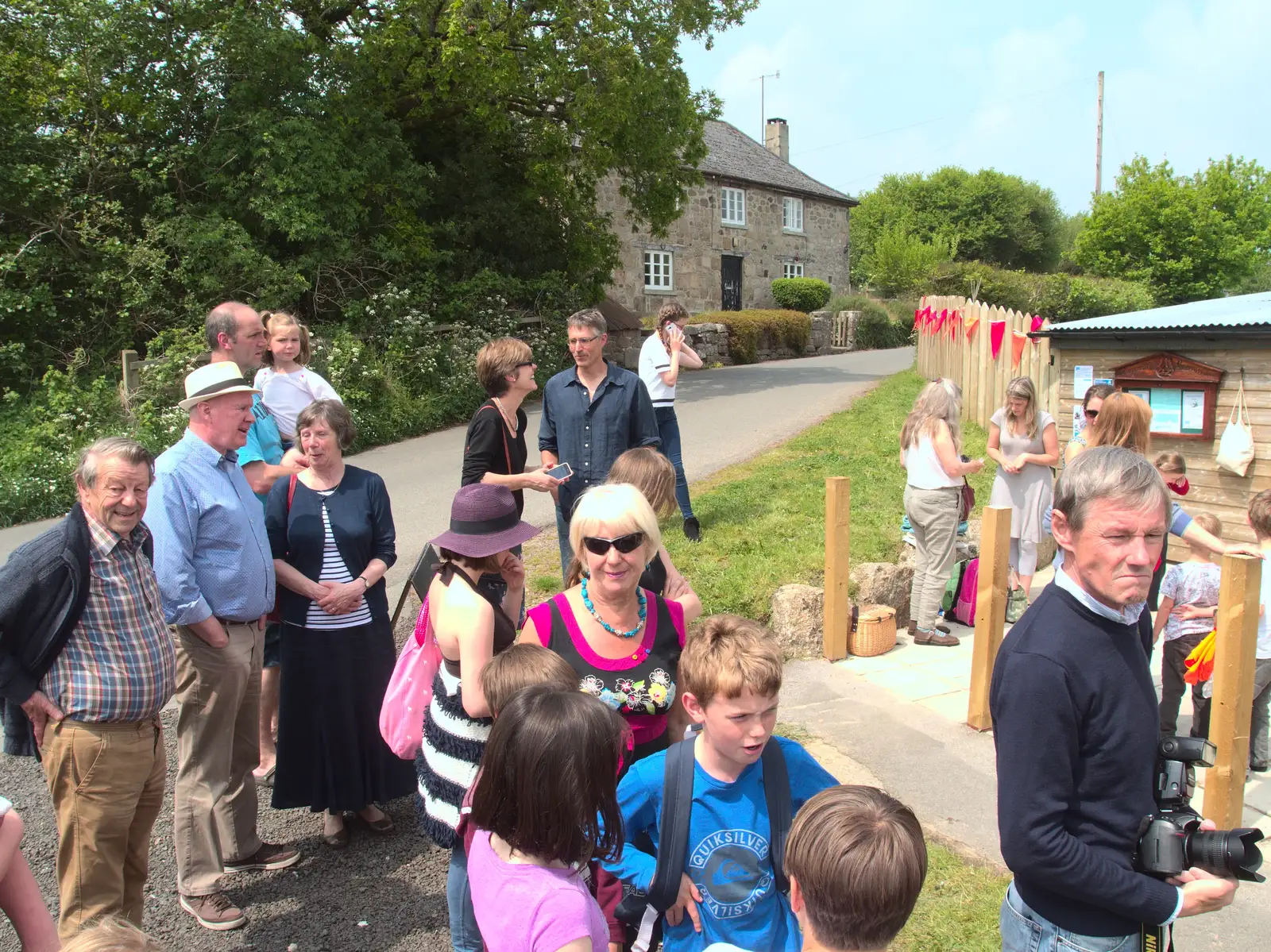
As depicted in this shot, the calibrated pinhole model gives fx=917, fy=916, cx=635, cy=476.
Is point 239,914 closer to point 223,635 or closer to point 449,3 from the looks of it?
point 223,635

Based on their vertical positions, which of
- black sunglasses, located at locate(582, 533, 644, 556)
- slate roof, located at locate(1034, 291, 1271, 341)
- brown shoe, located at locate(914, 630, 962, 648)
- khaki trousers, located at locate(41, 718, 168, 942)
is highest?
slate roof, located at locate(1034, 291, 1271, 341)

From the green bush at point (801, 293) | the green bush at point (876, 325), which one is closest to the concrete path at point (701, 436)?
the green bush at point (876, 325)

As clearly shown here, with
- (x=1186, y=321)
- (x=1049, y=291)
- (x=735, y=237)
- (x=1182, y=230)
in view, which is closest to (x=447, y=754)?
(x=1186, y=321)

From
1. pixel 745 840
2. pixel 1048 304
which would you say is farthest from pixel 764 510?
pixel 1048 304

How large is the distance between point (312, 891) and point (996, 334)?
41.1ft

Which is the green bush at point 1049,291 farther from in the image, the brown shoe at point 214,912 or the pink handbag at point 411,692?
the brown shoe at point 214,912

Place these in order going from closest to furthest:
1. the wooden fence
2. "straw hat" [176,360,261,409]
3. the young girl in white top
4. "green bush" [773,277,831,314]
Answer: "straw hat" [176,360,261,409], the young girl in white top, the wooden fence, "green bush" [773,277,831,314]

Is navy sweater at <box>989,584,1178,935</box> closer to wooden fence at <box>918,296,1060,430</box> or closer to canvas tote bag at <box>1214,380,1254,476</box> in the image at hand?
canvas tote bag at <box>1214,380,1254,476</box>

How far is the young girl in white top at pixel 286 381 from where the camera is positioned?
509 cm

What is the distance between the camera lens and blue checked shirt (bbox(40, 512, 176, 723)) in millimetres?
2891

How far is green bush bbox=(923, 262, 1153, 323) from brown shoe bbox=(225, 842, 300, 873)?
107ft

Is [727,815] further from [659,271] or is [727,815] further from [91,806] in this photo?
[659,271]

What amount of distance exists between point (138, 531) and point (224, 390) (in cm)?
71

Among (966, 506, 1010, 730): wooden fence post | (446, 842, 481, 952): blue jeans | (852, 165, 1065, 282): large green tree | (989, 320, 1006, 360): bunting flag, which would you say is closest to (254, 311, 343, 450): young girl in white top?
(446, 842, 481, 952): blue jeans
